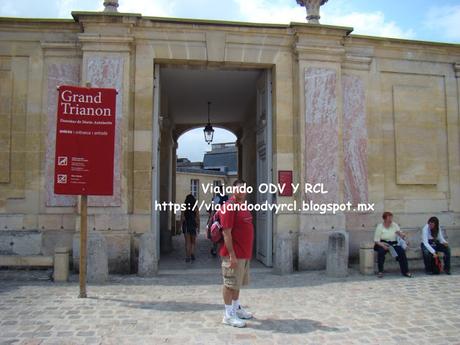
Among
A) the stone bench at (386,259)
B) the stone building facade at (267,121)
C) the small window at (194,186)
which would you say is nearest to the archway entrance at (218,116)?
the stone building facade at (267,121)

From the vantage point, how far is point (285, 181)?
328 inches

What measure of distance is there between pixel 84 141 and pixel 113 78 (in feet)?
7.17

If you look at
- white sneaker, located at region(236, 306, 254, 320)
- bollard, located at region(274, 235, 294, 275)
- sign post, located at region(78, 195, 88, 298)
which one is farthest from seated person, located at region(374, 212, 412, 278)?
sign post, located at region(78, 195, 88, 298)

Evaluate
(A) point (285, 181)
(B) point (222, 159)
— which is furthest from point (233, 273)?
(B) point (222, 159)

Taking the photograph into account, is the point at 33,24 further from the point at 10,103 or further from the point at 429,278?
the point at 429,278

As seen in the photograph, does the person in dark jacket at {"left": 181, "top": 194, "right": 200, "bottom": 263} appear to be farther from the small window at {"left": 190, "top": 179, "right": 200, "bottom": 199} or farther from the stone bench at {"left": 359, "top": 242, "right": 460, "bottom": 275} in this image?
the small window at {"left": 190, "top": 179, "right": 200, "bottom": 199}

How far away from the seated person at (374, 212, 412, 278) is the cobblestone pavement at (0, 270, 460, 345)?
0.28 metres

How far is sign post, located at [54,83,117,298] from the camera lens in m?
6.07

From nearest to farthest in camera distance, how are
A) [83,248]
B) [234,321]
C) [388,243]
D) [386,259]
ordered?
[234,321] → [83,248] → [388,243] → [386,259]

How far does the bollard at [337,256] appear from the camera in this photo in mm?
7547

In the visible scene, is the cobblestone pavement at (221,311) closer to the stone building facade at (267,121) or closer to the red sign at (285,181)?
the stone building facade at (267,121)

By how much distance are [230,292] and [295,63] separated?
522 cm

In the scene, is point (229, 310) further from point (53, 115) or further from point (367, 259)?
point (53, 115)

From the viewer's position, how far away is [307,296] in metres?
6.16
